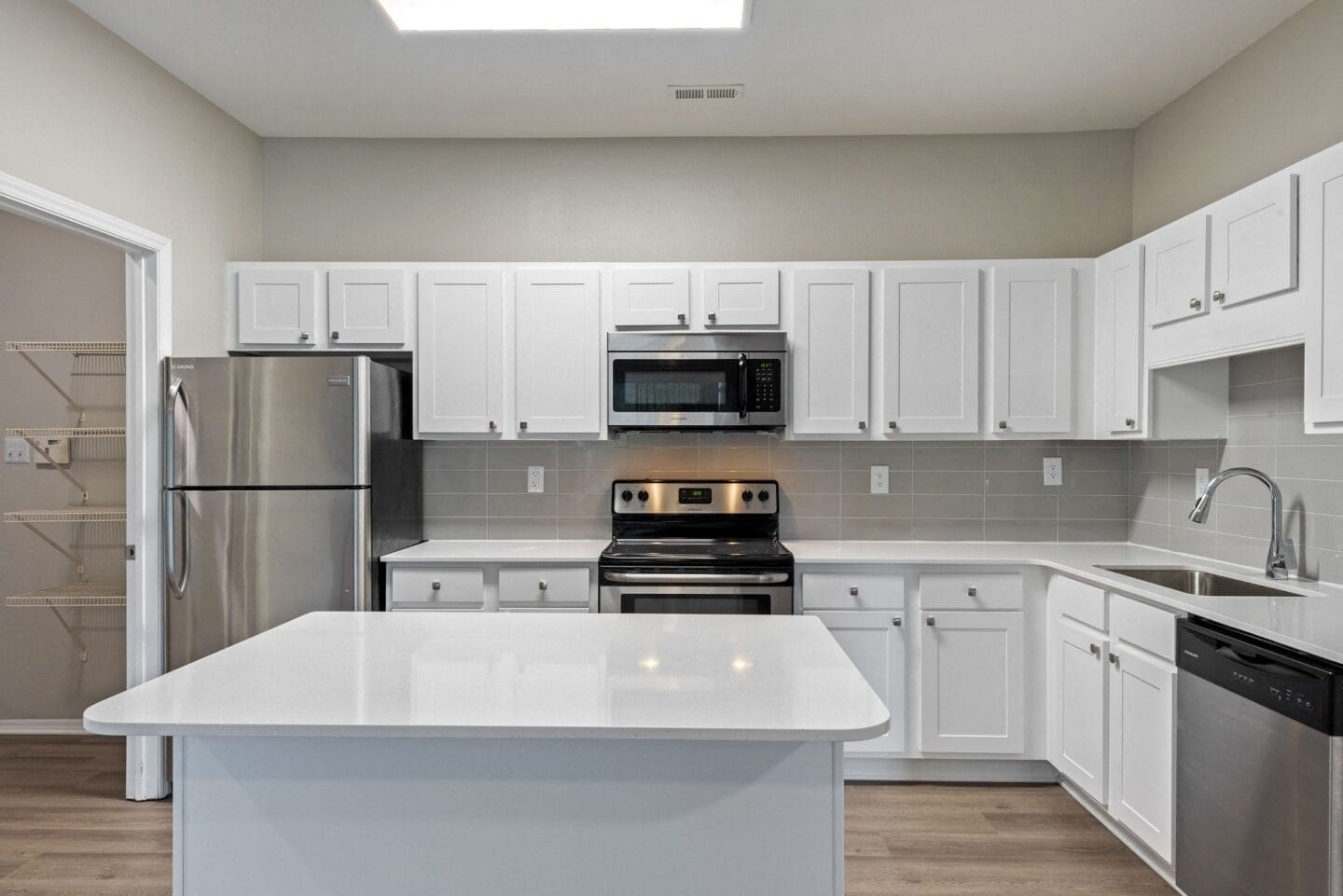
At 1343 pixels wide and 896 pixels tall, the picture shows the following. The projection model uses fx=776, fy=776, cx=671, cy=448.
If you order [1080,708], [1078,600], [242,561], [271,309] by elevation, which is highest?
[271,309]

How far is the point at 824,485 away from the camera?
3654 mm

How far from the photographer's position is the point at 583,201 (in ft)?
12.0

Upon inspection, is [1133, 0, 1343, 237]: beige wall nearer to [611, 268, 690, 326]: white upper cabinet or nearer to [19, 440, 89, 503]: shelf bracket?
[611, 268, 690, 326]: white upper cabinet

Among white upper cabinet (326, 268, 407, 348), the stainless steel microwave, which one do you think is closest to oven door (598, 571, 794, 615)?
the stainless steel microwave

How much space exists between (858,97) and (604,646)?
8.45 feet

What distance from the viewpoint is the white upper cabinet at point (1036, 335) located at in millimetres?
3254

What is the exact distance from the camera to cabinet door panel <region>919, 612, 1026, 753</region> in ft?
10.0

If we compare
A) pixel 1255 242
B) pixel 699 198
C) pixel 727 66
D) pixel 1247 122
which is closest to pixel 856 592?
pixel 1255 242

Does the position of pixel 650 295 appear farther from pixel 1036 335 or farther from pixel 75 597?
pixel 75 597

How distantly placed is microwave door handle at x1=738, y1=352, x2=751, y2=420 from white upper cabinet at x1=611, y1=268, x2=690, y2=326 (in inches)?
13.0

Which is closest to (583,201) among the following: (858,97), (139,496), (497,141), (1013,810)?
(497,141)

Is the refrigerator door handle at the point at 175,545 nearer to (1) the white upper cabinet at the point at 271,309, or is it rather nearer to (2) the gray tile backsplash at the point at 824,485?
(1) the white upper cabinet at the point at 271,309

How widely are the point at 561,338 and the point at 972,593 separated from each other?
199cm

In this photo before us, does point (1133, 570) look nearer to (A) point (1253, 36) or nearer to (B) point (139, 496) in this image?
(A) point (1253, 36)
